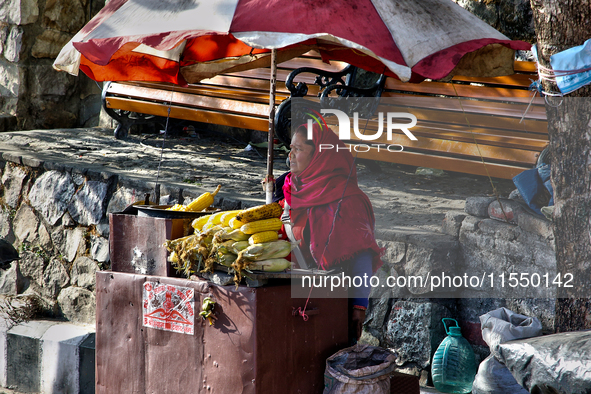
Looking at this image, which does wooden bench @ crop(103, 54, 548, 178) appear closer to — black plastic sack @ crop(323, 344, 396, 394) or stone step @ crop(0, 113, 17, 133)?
black plastic sack @ crop(323, 344, 396, 394)

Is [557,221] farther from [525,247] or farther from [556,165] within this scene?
[525,247]

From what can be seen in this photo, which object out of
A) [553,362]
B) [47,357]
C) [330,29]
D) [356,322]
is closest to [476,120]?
[356,322]

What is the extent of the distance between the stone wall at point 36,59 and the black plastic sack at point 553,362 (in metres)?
5.84

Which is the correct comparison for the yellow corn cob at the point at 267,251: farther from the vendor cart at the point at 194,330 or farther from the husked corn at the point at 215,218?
the husked corn at the point at 215,218

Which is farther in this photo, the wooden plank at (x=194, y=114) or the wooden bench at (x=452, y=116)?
the wooden plank at (x=194, y=114)

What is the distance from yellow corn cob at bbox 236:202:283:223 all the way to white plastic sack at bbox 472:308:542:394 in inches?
46.7

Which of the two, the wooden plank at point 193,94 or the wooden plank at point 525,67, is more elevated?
the wooden plank at point 525,67

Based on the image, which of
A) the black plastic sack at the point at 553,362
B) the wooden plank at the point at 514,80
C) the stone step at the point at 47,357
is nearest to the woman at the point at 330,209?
the black plastic sack at the point at 553,362

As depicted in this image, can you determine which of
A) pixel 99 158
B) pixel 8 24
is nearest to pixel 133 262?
pixel 99 158

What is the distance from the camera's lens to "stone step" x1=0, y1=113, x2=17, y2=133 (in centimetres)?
657

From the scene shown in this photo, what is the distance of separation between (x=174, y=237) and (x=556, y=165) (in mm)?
1905

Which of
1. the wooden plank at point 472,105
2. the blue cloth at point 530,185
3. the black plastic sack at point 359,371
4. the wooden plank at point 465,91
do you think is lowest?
the black plastic sack at point 359,371

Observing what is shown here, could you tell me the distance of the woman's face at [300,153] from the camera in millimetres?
3135

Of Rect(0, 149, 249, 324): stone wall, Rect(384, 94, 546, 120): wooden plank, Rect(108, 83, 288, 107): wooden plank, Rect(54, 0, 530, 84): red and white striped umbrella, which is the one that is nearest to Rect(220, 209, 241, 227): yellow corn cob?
Rect(54, 0, 530, 84): red and white striped umbrella
